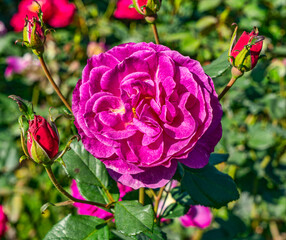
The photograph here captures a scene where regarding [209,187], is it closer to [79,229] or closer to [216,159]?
[216,159]

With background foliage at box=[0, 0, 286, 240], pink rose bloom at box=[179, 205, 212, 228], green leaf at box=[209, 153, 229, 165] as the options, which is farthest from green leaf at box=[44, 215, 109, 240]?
pink rose bloom at box=[179, 205, 212, 228]

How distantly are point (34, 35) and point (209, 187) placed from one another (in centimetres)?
47

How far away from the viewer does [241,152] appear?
141 cm

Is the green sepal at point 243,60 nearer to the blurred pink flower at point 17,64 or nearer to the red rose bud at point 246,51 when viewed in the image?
the red rose bud at point 246,51

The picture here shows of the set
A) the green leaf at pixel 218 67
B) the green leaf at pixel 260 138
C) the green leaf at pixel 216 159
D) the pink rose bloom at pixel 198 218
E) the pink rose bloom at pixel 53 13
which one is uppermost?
the green leaf at pixel 218 67

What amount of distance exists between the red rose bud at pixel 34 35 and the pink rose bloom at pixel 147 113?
5.5 inches

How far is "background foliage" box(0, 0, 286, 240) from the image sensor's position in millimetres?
1415

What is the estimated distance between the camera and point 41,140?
0.51m

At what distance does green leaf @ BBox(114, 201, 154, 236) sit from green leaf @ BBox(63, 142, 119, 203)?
0.09 meters

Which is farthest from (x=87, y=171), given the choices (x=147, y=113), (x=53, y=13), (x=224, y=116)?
(x=53, y=13)

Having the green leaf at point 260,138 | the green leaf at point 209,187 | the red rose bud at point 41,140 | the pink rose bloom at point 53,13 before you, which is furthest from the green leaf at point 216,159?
the pink rose bloom at point 53,13

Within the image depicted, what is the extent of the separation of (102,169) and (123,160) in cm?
20

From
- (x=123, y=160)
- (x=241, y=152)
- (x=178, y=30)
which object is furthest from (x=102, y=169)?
(x=178, y=30)

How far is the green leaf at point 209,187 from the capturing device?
2.23 feet
